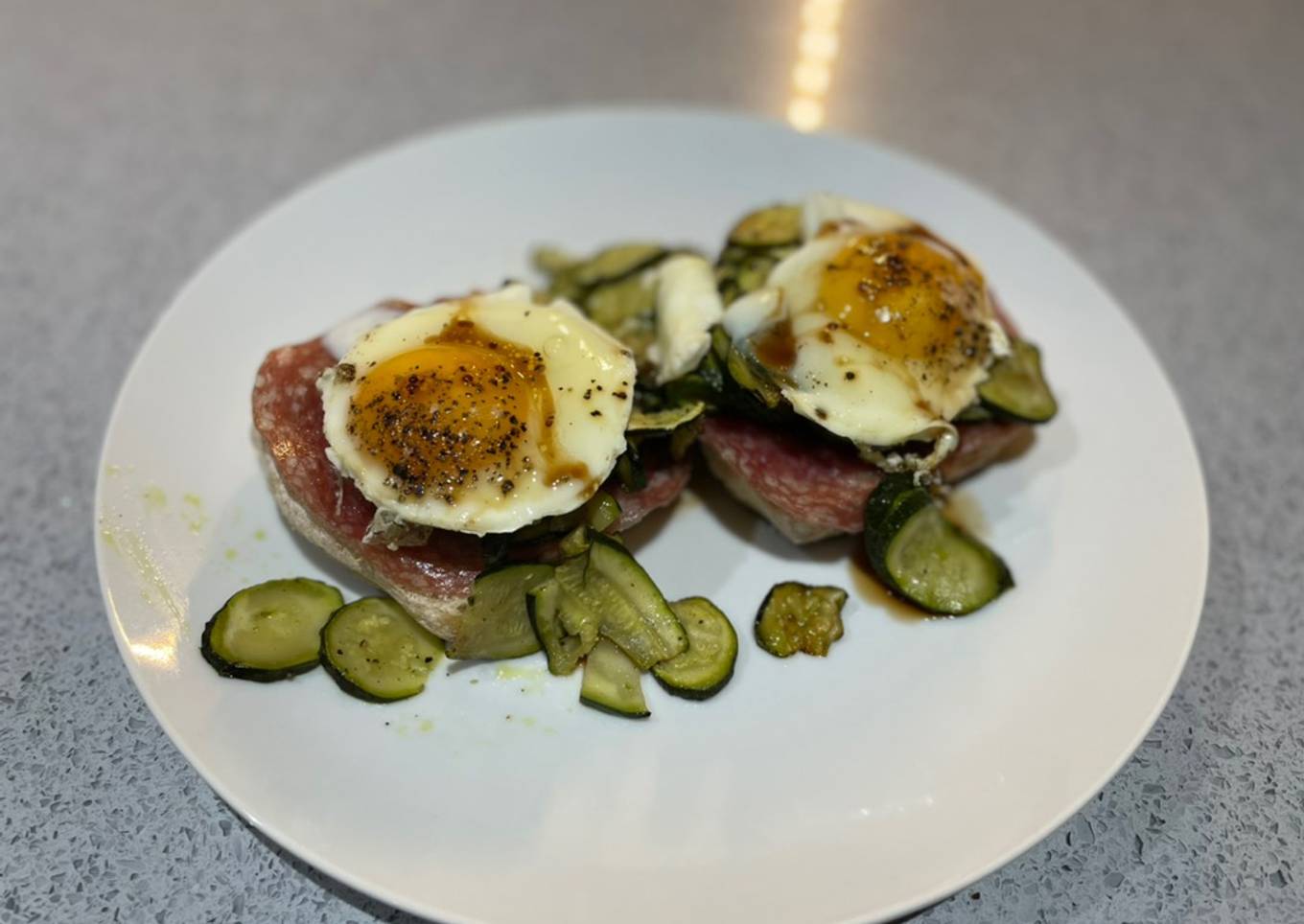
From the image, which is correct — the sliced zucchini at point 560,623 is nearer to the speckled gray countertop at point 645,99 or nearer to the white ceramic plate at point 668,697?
the white ceramic plate at point 668,697

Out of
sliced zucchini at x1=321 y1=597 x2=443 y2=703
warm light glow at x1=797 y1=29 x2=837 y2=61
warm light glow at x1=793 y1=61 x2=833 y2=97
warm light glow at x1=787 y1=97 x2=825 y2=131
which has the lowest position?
sliced zucchini at x1=321 y1=597 x2=443 y2=703

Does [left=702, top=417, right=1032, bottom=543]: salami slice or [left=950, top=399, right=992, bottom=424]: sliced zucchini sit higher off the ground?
[left=950, top=399, right=992, bottom=424]: sliced zucchini

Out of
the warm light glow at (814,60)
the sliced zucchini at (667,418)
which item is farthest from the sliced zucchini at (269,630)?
the warm light glow at (814,60)

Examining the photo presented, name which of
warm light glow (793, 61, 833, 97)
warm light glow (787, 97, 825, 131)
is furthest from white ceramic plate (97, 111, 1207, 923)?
warm light glow (793, 61, 833, 97)

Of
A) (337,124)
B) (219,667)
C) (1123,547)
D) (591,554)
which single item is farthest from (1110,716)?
(337,124)

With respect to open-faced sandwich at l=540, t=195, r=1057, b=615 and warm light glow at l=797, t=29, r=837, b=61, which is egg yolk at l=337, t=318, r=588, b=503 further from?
warm light glow at l=797, t=29, r=837, b=61

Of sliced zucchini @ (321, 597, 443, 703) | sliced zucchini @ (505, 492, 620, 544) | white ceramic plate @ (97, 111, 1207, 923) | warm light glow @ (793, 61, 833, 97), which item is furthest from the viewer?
warm light glow @ (793, 61, 833, 97)

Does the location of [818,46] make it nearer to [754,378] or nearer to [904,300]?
[904,300]
